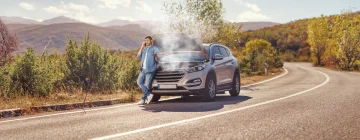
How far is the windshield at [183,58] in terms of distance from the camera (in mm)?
10648

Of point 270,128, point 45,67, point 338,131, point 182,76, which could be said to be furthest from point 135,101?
point 338,131

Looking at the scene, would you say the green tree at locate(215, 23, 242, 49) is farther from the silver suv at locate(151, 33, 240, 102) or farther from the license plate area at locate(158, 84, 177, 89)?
the license plate area at locate(158, 84, 177, 89)

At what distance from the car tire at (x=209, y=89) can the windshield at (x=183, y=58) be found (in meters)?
0.61

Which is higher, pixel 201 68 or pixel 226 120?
pixel 201 68

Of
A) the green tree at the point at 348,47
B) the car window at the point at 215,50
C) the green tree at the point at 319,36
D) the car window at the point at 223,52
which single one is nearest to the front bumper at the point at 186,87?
the car window at the point at 215,50

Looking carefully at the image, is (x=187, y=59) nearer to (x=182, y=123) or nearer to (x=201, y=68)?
(x=201, y=68)

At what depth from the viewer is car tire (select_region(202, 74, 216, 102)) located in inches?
407

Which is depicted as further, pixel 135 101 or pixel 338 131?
pixel 135 101

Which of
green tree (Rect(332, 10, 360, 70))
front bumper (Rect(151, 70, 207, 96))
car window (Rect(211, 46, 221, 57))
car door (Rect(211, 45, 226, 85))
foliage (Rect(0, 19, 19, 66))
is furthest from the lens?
green tree (Rect(332, 10, 360, 70))

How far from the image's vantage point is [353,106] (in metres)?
9.08

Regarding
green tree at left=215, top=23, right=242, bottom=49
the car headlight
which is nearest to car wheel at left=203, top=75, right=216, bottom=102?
the car headlight

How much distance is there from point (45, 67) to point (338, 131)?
9.26 metres

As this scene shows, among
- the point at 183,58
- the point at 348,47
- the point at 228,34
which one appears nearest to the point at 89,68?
the point at 183,58

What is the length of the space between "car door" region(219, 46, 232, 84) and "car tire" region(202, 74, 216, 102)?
2.99ft
